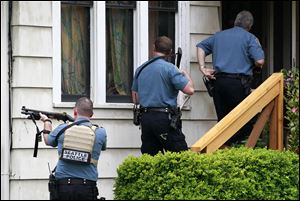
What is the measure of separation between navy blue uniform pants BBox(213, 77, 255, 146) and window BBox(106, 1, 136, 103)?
3.68 feet

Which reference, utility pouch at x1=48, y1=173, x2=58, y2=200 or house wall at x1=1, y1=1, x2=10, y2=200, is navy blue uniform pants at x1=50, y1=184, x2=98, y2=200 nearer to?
utility pouch at x1=48, y1=173, x2=58, y2=200

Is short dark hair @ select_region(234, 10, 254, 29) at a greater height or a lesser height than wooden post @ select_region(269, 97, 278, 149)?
greater

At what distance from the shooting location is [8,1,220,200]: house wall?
979 cm

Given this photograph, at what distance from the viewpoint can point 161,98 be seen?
949 centimetres

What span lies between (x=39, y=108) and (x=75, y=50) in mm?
894

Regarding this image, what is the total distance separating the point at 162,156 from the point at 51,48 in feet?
8.03

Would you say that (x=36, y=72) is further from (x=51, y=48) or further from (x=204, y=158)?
(x=204, y=158)

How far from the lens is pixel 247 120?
365 inches

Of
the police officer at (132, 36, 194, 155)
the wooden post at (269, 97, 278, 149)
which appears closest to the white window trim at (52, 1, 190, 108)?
the police officer at (132, 36, 194, 155)

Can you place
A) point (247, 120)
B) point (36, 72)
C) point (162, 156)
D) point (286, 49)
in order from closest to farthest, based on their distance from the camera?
point (162, 156) → point (247, 120) → point (36, 72) → point (286, 49)

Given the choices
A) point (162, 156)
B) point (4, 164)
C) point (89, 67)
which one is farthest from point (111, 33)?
point (162, 156)

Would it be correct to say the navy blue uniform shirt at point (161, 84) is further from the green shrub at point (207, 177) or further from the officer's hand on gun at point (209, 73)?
the green shrub at point (207, 177)

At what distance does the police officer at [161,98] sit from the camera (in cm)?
945

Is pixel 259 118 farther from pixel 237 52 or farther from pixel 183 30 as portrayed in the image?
pixel 183 30
